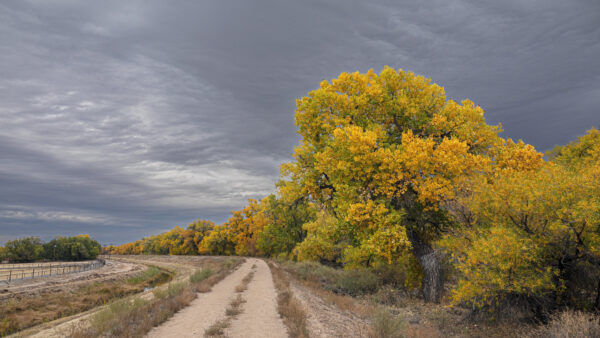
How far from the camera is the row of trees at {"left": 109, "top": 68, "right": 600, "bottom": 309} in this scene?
8.92 m

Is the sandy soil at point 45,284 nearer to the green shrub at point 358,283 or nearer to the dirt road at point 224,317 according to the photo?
the dirt road at point 224,317

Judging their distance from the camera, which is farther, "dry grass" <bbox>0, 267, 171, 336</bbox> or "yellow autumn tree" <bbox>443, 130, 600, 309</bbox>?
"dry grass" <bbox>0, 267, 171, 336</bbox>

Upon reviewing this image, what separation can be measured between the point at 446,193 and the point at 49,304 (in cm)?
3419

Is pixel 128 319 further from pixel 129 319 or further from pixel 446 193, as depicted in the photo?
pixel 446 193

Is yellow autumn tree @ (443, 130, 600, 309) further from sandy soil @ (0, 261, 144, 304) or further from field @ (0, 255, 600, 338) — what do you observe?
sandy soil @ (0, 261, 144, 304)

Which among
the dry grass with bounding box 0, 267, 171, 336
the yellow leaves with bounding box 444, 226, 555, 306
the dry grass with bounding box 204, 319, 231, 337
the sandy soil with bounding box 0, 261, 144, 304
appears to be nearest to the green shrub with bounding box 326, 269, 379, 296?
the yellow leaves with bounding box 444, 226, 555, 306

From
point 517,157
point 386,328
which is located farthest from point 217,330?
point 517,157

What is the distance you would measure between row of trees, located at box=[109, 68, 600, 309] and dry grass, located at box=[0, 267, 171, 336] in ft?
67.7

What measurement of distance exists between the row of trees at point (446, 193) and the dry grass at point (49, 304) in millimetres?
20635

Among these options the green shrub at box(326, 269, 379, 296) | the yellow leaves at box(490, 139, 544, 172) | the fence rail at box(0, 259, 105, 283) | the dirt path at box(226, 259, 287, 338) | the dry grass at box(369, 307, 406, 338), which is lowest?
the fence rail at box(0, 259, 105, 283)

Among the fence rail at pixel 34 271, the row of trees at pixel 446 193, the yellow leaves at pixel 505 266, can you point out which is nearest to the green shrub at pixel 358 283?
the row of trees at pixel 446 193

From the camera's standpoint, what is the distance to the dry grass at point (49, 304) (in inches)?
835

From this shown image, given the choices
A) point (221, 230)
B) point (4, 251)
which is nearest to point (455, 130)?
point (221, 230)

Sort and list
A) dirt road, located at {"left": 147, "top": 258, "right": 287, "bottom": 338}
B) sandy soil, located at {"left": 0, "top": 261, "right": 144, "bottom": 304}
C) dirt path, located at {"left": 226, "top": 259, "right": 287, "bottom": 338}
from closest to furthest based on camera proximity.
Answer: dirt path, located at {"left": 226, "top": 259, "right": 287, "bottom": 338}, dirt road, located at {"left": 147, "top": 258, "right": 287, "bottom": 338}, sandy soil, located at {"left": 0, "top": 261, "right": 144, "bottom": 304}
